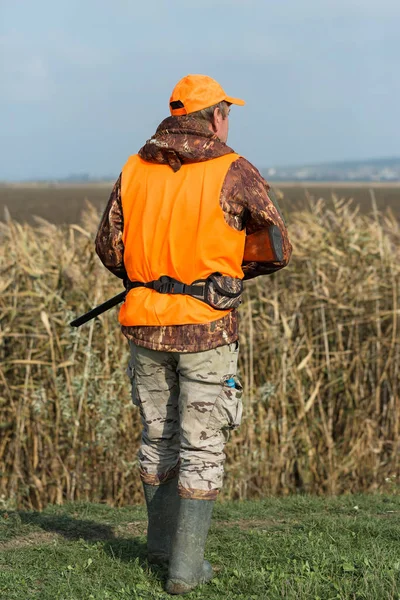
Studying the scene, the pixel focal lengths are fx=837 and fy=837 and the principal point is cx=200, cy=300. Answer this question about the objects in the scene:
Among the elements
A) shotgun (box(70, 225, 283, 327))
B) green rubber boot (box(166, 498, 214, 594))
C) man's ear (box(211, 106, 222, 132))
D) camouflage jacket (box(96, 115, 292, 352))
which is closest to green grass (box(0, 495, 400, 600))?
green rubber boot (box(166, 498, 214, 594))

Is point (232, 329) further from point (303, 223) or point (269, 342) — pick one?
point (303, 223)

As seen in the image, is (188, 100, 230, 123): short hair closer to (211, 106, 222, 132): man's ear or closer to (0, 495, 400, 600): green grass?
(211, 106, 222, 132): man's ear

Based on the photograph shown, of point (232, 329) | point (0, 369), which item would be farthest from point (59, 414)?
point (232, 329)

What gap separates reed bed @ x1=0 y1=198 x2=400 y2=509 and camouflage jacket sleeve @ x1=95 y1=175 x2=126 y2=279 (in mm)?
2940

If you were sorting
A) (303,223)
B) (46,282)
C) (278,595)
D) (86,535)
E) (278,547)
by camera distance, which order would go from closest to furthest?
(278,595), (278,547), (86,535), (46,282), (303,223)

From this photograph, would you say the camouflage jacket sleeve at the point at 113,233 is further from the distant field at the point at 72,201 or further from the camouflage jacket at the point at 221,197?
the distant field at the point at 72,201

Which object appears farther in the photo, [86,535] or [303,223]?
[303,223]

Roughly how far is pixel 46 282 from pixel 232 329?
4.14 meters

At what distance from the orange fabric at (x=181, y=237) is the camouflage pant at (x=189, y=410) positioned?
20 centimetres

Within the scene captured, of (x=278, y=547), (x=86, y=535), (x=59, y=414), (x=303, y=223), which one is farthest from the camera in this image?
(x=303, y=223)

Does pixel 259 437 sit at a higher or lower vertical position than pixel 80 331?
lower

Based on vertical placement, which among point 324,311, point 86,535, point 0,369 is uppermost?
point 324,311

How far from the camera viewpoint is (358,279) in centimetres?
789

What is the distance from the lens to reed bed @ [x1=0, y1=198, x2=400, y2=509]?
7.07m
